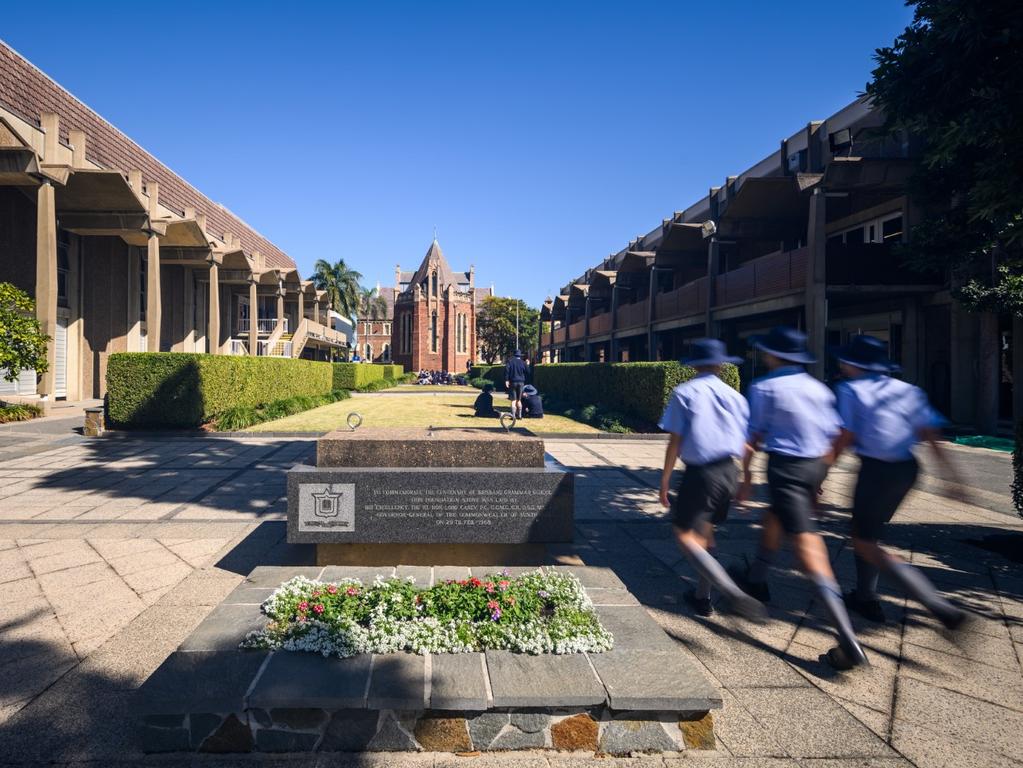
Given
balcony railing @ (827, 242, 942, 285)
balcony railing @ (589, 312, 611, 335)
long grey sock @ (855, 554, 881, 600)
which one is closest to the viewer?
long grey sock @ (855, 554, 881, 600)

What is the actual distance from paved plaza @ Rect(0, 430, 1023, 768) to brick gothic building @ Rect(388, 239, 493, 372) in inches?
2890

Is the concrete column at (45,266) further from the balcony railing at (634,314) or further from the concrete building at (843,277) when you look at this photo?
the balcony railing at (634,314)

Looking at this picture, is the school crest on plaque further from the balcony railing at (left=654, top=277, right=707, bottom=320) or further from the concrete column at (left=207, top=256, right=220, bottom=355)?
the concrete column at (left=207, top=256, right=220, bottom=355)

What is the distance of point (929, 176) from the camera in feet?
37.7

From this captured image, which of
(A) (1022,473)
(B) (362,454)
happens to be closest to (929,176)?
(A) (1022,473)

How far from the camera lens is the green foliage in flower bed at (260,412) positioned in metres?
14.0

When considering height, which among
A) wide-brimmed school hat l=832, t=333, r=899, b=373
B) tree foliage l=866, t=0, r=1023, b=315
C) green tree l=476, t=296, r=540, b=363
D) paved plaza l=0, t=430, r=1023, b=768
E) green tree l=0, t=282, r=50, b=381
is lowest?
paved plaza l=0, t=430, r=1023, b=768

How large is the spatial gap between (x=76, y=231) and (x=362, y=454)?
25374mm

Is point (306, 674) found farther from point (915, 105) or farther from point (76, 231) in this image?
point (76, 231)

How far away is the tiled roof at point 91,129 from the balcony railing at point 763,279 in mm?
23039

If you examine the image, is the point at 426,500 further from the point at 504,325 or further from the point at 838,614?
the point at 504,325

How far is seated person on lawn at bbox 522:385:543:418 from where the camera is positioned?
16.4m

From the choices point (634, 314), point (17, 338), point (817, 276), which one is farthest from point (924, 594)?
point (634, 314)

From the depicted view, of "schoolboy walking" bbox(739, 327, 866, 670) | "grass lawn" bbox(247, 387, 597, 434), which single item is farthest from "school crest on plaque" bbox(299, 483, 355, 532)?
"grass lawn" bbox(247, 387, 597, 434)
